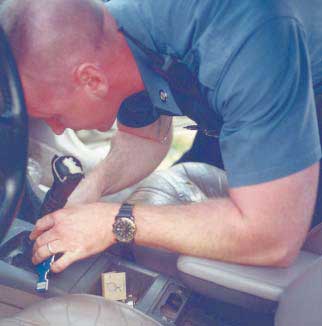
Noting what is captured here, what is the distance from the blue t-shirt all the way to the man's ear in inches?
7.7

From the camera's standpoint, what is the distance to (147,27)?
1.41 metres

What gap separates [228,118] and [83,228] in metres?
0.40

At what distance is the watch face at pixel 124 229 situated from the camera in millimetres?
1355

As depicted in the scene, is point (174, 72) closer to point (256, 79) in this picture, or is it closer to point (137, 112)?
point (256, 79)

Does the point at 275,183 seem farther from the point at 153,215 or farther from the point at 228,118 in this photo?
the point at 153,215

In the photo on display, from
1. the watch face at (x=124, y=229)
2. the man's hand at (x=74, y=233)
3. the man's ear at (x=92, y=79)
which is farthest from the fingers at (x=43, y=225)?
the man's ear at (x=92, y=79)

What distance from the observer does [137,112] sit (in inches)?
71.4

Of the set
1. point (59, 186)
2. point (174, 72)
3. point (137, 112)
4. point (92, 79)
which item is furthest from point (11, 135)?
point (137, 112)

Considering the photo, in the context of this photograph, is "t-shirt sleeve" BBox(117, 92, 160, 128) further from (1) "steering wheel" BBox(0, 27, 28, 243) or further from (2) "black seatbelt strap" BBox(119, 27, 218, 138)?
(1) "steering wheel" BBox(0, 27, 28, 243)

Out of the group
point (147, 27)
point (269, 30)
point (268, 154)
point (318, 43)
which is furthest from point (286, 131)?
point (147, 27)

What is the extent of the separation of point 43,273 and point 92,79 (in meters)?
0.44

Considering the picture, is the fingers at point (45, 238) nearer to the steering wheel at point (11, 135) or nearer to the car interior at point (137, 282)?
the car interior at point (137, 282)

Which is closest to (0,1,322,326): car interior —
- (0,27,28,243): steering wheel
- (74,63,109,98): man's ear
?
(0,27,28,243): steering wheel

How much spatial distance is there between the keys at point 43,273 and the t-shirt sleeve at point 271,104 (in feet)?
1.48
